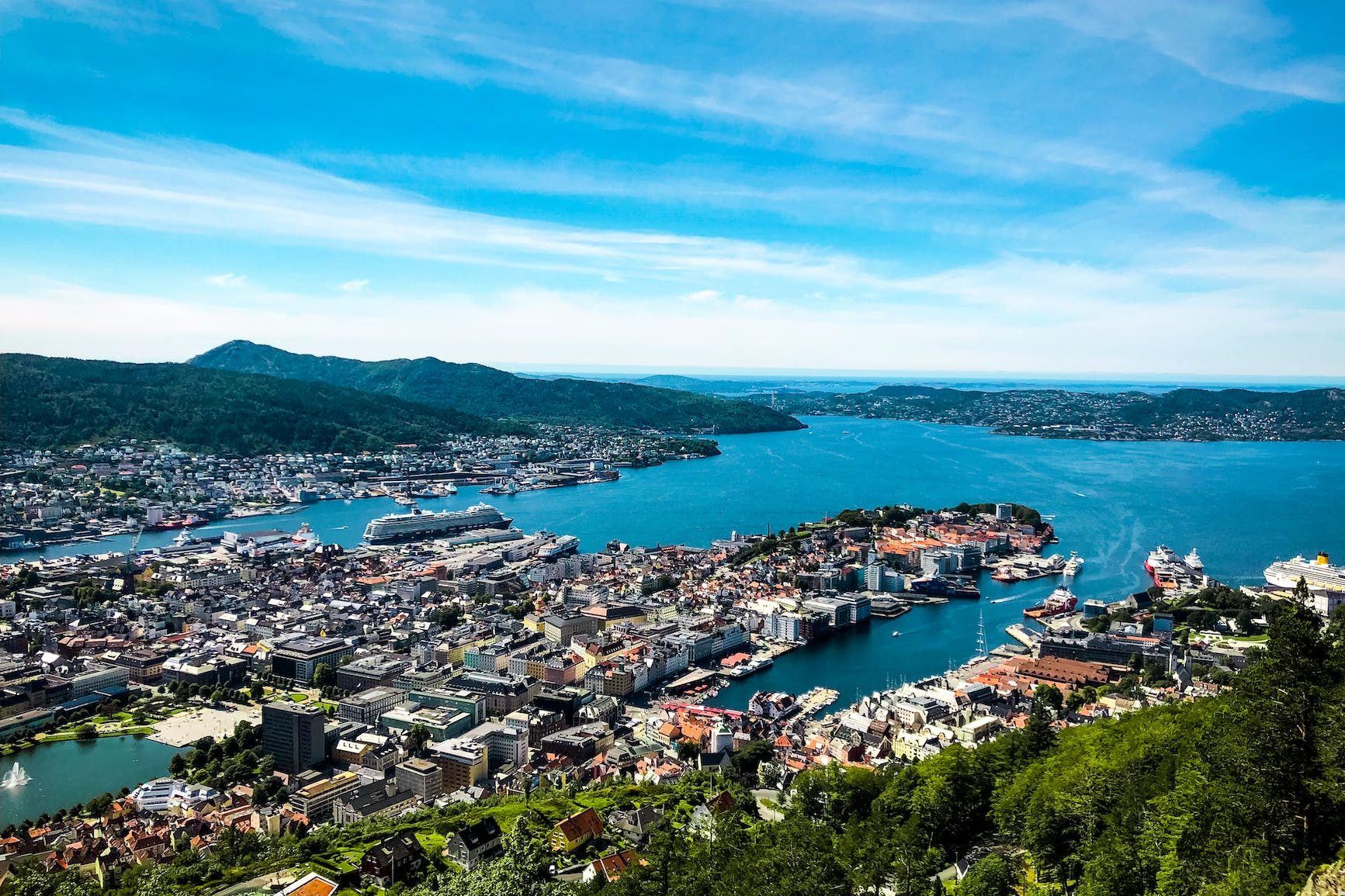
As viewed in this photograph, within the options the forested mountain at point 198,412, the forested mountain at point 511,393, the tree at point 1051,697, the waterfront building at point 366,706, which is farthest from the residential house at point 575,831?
the forested mountain at point 511,393

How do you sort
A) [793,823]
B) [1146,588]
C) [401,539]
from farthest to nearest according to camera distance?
[401,539] → [1146,588] → [793,823]

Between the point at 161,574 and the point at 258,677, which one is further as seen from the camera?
the point at 161,574

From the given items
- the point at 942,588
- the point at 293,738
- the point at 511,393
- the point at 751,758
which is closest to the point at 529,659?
the point at 293,738

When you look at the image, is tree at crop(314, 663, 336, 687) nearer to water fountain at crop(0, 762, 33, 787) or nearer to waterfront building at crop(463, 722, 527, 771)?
waterfront building at crop(463, 722, 527, 771)

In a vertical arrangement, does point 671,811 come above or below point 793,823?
below

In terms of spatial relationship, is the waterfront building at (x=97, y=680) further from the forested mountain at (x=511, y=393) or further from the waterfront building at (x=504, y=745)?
the forested mountain at (x=511, y=393)

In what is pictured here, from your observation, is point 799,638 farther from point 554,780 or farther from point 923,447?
point 923,447

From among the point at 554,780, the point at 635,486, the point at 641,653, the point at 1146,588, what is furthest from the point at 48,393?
the point at 1146,588

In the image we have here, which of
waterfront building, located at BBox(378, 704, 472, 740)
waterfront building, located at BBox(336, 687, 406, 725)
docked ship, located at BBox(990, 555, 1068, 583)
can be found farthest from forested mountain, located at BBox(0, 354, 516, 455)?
docked ship, located at BBox(990, 555, 1068, 583)
